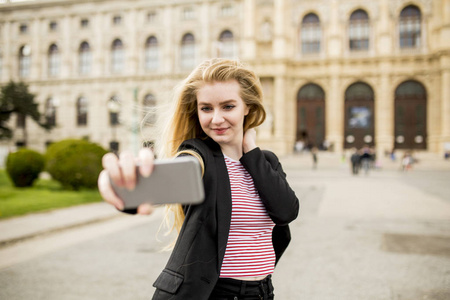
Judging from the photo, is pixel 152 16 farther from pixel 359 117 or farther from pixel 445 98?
pixel 445 98

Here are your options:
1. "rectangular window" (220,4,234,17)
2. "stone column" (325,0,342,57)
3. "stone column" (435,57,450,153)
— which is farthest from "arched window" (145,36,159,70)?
"stone column" (435,57,450,153)

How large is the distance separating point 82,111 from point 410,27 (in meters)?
39.7

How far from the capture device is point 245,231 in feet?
5.93

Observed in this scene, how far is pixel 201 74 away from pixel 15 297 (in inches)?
152

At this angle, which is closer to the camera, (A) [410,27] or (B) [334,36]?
(A) [410,27]

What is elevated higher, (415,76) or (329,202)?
(415,76)

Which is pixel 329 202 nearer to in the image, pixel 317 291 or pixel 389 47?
pixel 317 291

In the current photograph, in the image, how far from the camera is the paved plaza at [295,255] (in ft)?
14.6

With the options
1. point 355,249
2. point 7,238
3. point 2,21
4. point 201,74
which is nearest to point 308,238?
point 355,249

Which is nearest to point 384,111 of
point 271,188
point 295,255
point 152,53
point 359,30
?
point 359,30

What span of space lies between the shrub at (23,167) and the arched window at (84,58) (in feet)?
125

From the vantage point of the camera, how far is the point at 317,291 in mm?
4395

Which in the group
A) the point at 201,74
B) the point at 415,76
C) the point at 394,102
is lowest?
the point at 201,74

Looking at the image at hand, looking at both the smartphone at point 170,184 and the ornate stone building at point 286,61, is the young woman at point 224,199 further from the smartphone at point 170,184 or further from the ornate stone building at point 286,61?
the ornate stone building at point 286,61
